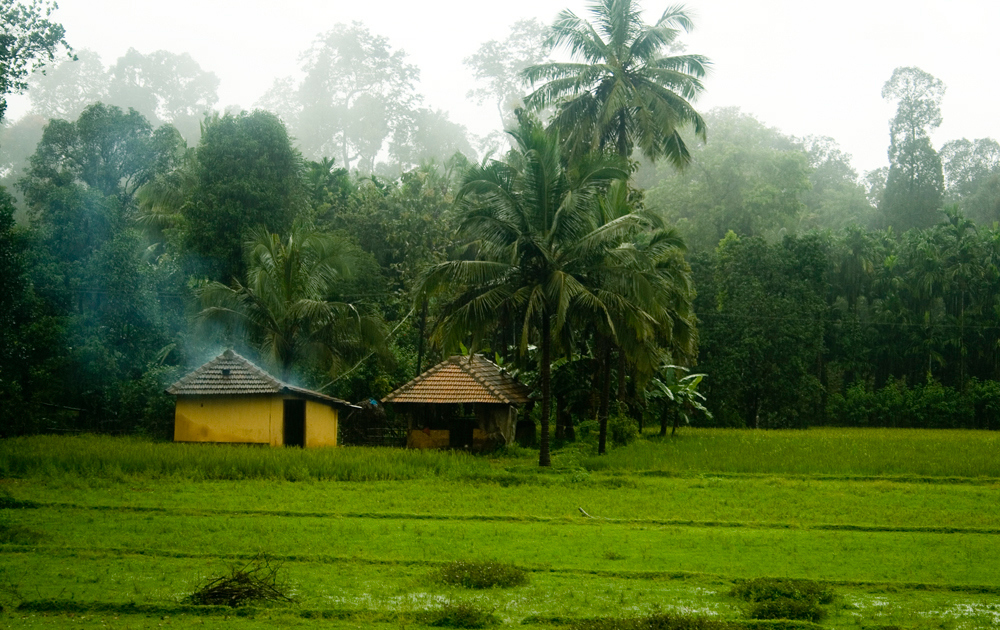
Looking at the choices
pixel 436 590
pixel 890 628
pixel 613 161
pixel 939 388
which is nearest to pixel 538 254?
pixel 613 161

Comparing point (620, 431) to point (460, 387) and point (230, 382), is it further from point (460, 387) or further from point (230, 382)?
point (230, 382)

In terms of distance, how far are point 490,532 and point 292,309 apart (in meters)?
14.8

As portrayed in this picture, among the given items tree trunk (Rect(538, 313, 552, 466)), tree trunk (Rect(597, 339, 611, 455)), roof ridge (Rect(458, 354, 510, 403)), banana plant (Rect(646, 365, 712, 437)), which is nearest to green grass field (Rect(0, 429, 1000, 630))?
tree trunk (Rect(538, 313, 552, 466))

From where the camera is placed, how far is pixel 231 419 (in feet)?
76.7

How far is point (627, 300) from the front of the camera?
66.1ft

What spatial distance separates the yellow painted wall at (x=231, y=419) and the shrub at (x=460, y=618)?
52.5ft

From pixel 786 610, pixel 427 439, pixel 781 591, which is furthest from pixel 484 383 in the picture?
pixel 786 610

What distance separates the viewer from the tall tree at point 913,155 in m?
47.4

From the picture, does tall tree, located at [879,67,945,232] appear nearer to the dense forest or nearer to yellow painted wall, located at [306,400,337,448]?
the dense forest

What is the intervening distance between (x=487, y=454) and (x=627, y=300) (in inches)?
217

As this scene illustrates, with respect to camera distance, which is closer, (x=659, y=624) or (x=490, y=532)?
(x=659, y=624)

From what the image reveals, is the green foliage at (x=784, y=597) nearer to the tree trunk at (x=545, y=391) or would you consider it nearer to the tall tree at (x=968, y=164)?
the tree trunk at (x=545, y=391)

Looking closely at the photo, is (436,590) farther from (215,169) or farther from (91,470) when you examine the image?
(215,169)

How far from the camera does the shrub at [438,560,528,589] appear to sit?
9.07m
